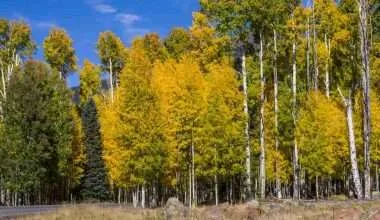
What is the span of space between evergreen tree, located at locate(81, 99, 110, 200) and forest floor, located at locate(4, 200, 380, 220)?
91.2ft

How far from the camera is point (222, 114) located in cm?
3834

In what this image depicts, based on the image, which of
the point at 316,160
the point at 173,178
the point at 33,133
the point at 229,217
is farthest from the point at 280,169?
the point at 229,217

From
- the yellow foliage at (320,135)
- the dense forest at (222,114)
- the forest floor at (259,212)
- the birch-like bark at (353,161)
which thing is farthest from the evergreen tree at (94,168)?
the forest floor at (259,212)

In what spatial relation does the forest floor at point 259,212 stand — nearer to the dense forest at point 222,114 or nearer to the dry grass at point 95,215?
the dry grass at point 95,215

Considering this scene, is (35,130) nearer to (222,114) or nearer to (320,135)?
A: (222,114)

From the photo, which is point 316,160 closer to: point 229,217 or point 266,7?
point 266,7

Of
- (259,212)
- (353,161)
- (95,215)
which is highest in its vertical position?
(353,161)

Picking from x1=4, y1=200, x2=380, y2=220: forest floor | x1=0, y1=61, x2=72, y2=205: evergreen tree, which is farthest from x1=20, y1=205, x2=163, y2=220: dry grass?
x1=0, y1=61, x2=72, y2=205: evergreen tree

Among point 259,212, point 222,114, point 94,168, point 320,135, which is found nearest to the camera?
point 259,212

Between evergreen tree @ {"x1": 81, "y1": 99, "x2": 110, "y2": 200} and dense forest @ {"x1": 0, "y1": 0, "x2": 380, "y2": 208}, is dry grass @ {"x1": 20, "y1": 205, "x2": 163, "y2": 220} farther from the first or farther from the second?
evergreen tree @ {"x1": 81, "y1": 99, "x2": 110, "y2": 200}

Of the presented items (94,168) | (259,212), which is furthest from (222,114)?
(94,168)

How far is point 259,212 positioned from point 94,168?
35344 mm

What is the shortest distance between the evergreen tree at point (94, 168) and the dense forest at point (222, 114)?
3.9 inches

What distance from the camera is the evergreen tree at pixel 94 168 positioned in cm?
5394
